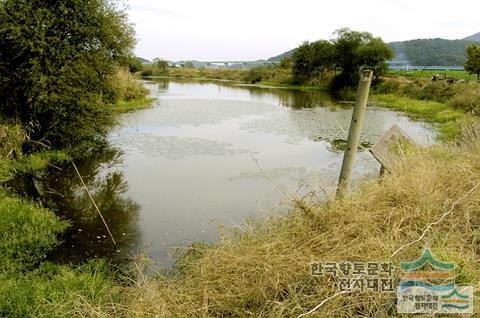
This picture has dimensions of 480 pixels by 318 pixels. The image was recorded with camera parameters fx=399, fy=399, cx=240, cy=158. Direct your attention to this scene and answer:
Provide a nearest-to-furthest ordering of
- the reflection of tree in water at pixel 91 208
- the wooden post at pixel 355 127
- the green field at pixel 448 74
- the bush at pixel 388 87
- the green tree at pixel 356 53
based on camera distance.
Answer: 1. the wooden post at pixel 355 127
2. the reflection of tree in water at pixel 91 208
3. the green field at pixel 448 74
4. the bush at pixel 388 87
5. the green tree at pixel 356 53

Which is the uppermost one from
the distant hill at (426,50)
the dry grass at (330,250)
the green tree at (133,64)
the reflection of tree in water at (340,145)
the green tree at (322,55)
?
the distant hill at (426,50)

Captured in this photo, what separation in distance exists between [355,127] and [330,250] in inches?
76.1

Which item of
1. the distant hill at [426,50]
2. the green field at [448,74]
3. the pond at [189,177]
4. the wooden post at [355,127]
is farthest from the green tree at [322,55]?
the distant hill at [426,50]

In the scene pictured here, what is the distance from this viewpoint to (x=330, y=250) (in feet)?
13.1

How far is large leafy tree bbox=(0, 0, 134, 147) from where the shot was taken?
40.4ft

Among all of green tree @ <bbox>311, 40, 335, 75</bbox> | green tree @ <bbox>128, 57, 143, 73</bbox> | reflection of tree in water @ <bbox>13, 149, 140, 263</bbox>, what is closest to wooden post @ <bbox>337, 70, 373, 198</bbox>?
reflection of tree in water @ <bbox>13, 149, 140, 263</bbox>

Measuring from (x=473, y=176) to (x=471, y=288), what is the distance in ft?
8.59

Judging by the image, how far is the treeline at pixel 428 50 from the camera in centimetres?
13136

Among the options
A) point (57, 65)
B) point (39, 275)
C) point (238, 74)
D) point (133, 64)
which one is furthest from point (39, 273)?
point (238, 74)

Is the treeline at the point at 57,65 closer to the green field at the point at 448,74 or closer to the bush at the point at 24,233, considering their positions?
the bush at the point at 24,233

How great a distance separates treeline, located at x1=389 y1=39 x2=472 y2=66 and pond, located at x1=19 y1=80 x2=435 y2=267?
123249mm

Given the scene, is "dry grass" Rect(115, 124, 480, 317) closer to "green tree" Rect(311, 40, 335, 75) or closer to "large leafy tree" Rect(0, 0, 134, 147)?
"large leafy tree" Rect(0, 0, 134, 147)

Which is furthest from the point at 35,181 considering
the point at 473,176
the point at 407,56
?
the point at 407,56

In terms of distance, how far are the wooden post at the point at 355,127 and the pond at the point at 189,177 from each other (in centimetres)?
32
